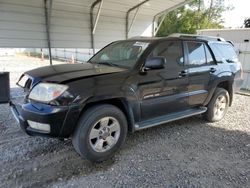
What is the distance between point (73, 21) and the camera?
7.71 metres

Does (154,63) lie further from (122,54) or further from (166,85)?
(122,54)

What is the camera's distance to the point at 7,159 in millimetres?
3326

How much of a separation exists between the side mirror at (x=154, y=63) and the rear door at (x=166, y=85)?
82 mm

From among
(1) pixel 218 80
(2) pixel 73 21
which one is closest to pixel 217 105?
(1) pixel 218 80

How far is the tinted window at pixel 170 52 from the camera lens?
391cm

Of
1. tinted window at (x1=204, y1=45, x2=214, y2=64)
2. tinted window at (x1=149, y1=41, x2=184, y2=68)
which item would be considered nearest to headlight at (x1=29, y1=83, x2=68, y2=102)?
tinted window at (x1=149, y1=41, x2=184, y2=68)

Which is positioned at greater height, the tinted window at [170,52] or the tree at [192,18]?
the tree at [192,18]

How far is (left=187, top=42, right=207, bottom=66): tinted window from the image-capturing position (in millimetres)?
4375

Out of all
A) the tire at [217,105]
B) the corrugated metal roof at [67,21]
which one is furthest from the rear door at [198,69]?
the corrugated metal roof at [67,21]

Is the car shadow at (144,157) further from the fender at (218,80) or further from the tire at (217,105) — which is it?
the fender at (218,80)

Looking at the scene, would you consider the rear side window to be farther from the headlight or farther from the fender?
the headlight

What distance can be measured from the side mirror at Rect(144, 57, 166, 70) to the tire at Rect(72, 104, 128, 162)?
0.84 metres

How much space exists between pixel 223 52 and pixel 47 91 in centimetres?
384

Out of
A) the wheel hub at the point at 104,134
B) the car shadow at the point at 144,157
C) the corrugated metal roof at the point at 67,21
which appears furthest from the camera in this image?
the corrugated metal roof at the point at 67,21
